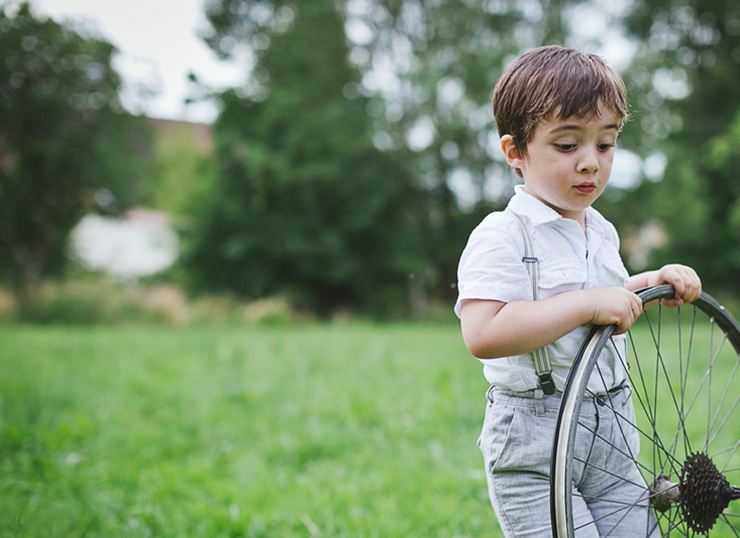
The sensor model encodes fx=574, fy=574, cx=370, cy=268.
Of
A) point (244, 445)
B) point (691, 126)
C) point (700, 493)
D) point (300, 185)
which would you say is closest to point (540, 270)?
point (700, 493)

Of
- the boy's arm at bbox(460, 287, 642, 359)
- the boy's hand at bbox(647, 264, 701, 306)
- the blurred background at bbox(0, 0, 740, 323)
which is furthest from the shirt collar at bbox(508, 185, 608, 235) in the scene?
the blurred background at bbox(0, 0, 740, 323)

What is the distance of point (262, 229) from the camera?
1831 cm

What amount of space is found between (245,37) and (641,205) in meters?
14.6

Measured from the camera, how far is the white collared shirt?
4.48 ft

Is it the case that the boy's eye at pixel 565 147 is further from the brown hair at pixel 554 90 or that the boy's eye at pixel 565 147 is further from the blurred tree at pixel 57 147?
the blurred tree at pixel 57 147

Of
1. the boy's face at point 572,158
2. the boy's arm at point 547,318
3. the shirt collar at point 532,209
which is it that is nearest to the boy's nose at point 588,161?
the boy's face at point 572,158

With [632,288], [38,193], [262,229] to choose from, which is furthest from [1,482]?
[38,193]

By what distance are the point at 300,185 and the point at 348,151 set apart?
6.78 ft

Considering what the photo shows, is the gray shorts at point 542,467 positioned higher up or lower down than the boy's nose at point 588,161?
lower down

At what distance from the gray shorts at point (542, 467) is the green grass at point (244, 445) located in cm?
130

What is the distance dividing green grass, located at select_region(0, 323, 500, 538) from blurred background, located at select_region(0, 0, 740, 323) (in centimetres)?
1103

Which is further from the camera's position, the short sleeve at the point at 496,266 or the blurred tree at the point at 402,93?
the blurred tree at the point at 402,93

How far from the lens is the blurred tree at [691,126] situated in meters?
19.4

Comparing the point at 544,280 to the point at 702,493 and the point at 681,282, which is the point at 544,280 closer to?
the point at 681,282
